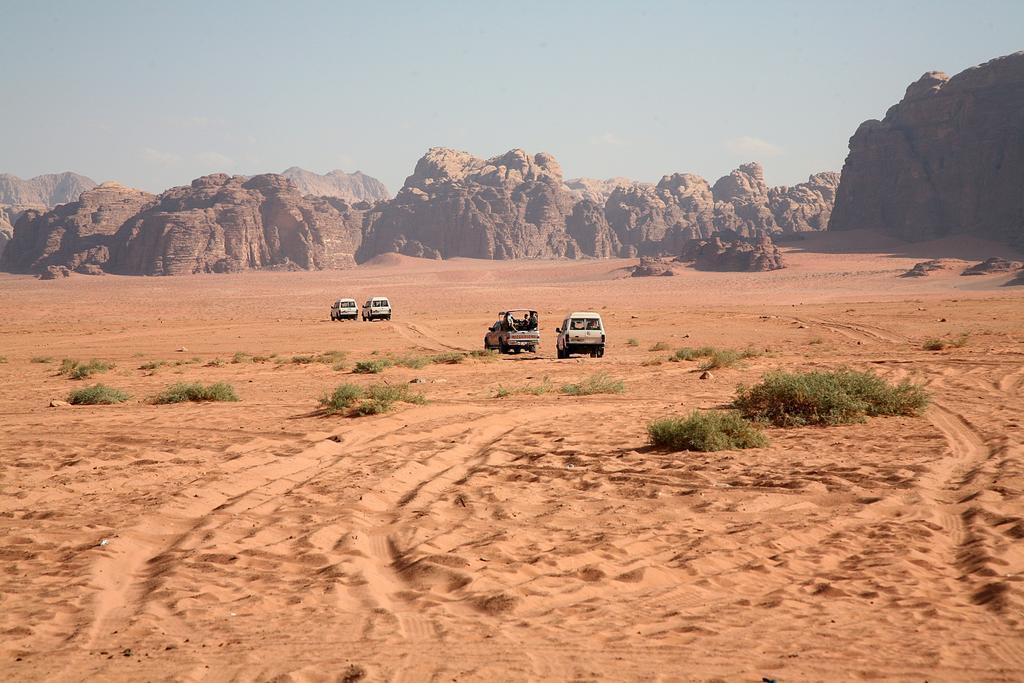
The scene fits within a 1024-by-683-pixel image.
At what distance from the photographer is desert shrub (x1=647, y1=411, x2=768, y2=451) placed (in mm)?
10000

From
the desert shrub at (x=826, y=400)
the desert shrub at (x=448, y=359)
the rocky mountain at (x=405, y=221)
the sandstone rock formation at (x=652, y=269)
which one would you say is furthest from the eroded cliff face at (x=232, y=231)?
the desert shrub at (x=826, y=400)

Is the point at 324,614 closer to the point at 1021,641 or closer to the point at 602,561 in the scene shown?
the point at 602,561

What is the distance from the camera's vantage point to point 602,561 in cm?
607

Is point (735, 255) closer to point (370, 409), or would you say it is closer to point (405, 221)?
point (405, 221)

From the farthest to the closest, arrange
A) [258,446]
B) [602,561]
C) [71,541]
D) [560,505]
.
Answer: [258,446]
[560,505]
[71,541]
[602,561]

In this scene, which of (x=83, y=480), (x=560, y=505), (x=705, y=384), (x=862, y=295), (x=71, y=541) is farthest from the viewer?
(x=862, y=295)

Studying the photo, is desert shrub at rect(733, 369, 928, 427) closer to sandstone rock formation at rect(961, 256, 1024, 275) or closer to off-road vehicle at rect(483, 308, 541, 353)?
off-road vehicle at rect(483, 308, 541, 353)

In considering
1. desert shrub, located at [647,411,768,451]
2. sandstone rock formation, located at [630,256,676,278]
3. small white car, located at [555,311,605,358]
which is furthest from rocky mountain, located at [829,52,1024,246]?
desert shrub, located at [647,411,768,451]

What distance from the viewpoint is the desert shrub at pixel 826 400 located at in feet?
38.3

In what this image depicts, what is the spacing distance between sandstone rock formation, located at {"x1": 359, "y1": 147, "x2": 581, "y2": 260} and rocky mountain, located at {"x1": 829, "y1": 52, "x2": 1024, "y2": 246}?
52166 mm

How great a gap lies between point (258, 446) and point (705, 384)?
990cm

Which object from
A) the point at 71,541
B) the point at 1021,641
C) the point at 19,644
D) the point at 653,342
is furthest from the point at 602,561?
the point at 653,342

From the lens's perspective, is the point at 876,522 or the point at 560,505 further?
the point at 560,505

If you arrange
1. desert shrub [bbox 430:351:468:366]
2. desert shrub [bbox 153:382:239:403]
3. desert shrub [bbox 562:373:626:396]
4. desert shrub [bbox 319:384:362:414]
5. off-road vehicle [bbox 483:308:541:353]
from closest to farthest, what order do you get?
desert shrub [bbox 319:384:362:414] → desert shrub [bbox 153:382:239:403] → desert shrub [bbox 562:373:626:396] → desert shrub [bbox 430:351:468:366] → off-road vehicle [bbox 483:308:541:353]
